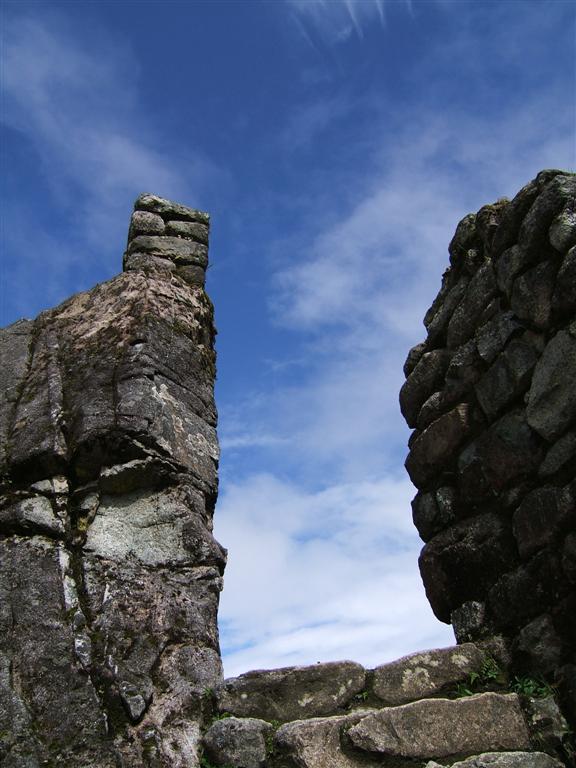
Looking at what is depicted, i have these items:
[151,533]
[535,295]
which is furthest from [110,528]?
[535,295]

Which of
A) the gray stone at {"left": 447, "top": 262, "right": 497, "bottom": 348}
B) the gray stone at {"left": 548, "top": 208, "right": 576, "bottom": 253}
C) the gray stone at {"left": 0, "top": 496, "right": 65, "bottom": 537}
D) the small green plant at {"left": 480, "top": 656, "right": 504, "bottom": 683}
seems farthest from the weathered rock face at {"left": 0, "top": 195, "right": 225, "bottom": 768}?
the gray stone at {"left": 548, "top": 208, "right": 576, "bottom": 253}

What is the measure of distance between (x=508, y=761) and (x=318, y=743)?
76cm

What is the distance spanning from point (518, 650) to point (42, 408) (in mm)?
2744

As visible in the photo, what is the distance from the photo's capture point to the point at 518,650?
3629 millimetres

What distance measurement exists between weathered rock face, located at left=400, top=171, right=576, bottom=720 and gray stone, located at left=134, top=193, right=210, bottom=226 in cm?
198

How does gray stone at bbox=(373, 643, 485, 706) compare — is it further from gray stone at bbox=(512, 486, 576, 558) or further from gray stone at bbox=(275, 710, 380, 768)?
gray stone at bbox=(512, 486, 576, 558)

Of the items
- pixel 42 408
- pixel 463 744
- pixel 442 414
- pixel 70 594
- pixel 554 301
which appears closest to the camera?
pixel 463 744

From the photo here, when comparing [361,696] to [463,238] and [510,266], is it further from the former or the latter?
[463,238]

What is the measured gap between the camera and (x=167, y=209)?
18.7ft

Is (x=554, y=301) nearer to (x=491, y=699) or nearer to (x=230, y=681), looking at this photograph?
(x=491, y=699)

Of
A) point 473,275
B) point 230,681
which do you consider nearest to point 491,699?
point 230,681

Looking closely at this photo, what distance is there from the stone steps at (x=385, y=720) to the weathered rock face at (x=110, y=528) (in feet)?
0.72

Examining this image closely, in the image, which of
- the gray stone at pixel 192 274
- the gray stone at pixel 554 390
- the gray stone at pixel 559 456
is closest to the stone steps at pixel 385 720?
the gray stone at pixel 559 456

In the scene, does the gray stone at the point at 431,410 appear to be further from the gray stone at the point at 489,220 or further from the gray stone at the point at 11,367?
the gray stone at the point at 11,367
